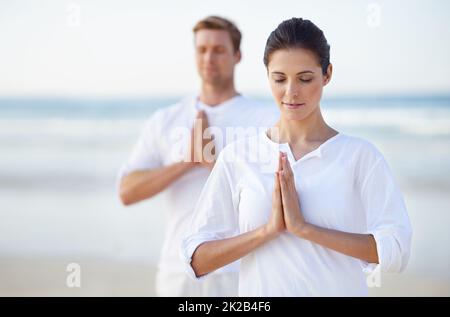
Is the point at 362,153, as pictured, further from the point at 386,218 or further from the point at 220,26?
the point at 220,26

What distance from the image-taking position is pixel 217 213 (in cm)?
239

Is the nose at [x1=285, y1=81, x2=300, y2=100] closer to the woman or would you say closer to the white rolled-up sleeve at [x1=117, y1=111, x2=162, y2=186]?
the woman

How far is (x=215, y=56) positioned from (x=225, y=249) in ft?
4.78

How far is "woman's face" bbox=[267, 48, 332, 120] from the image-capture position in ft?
7.44

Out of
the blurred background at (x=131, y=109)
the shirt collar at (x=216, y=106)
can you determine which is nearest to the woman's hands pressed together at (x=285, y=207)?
the shirt collar at (x=216, y=106)

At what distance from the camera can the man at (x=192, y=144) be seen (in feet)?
11.2

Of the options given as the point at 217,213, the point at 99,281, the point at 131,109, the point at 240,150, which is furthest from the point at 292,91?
the point at 131,109

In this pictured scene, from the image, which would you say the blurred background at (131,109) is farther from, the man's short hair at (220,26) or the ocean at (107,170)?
the man's short hair at (220,26)

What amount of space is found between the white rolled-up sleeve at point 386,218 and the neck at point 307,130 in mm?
193

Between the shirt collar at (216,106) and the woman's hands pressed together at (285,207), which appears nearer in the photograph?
the woman's hands pressed together at (285,207)

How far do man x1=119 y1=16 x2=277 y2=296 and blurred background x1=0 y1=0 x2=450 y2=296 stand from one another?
910 mm

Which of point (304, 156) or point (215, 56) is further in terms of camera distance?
point (215, 56)
